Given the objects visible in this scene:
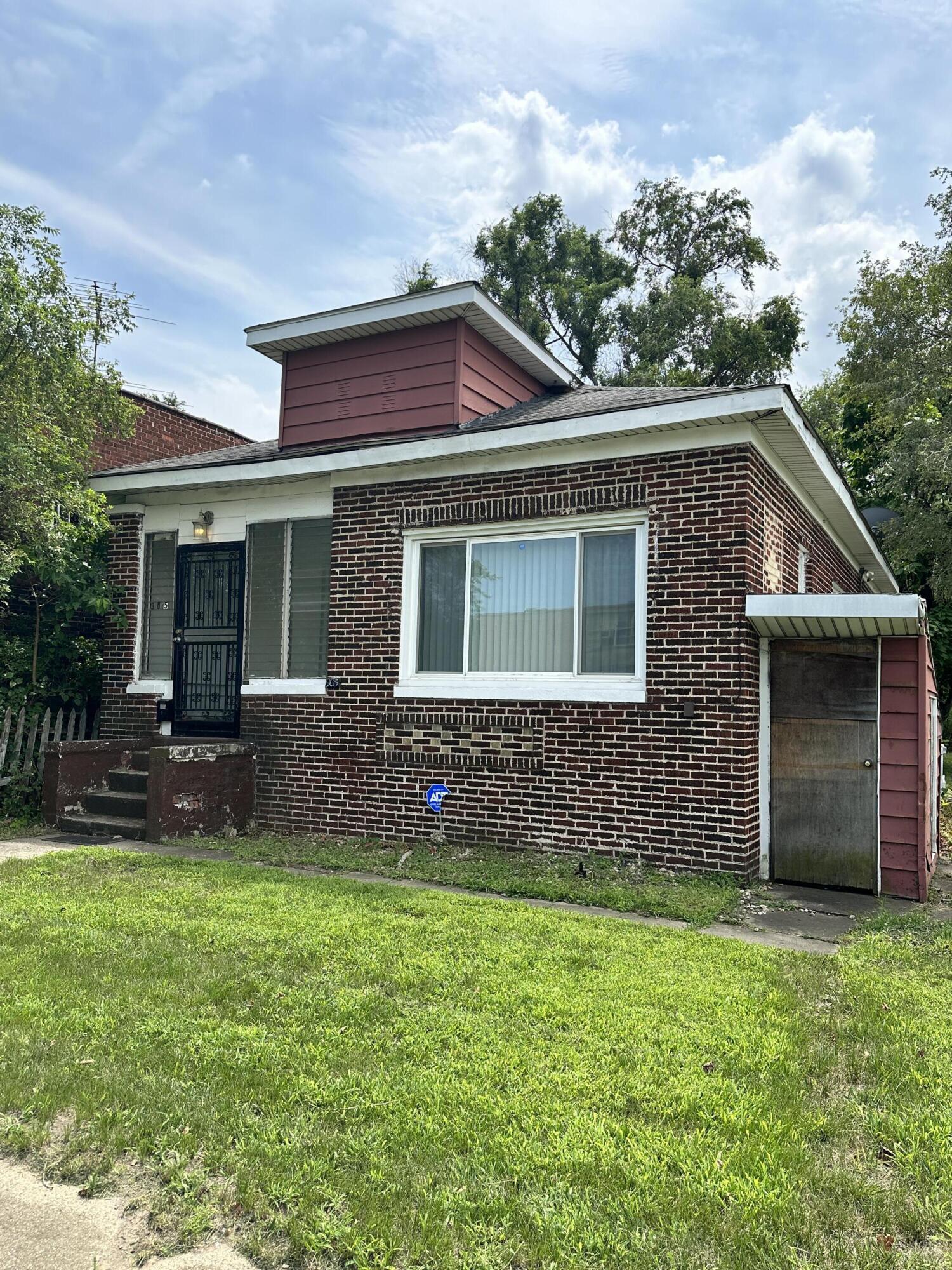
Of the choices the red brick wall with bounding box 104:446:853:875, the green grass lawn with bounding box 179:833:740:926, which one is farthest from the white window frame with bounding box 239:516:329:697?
the green grass lawn with bounding box 179:833:740:926

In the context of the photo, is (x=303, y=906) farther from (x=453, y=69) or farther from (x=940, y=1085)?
(x=453, y=69)

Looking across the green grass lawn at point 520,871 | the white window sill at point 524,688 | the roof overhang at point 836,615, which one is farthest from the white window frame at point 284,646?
the roof overhang at point 836,615

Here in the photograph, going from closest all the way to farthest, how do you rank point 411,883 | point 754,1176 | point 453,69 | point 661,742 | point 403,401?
1. point 754,1176
2. point 411,883
3. point 661,742
4. point 453,69
5. point 403,401

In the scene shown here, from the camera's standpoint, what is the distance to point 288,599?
29.6ft

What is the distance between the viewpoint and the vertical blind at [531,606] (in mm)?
7270

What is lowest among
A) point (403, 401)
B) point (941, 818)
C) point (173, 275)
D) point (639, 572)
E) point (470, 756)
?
point (941, 818)

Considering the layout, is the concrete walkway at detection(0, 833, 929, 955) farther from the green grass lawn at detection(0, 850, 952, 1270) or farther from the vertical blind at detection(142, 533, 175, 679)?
the vertical blind at detection(142, 533, 175, 679)

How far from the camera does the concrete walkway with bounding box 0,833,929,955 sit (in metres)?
5.17

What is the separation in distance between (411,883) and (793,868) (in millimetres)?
3000

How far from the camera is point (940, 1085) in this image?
3080 millimetres

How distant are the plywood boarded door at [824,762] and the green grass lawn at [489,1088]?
5.79 feet

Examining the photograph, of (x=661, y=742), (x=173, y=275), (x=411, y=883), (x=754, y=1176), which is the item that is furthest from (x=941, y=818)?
(x=173, y=275)

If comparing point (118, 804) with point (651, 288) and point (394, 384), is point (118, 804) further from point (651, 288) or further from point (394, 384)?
point (651, 288)

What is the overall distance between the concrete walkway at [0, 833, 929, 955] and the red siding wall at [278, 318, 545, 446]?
4.92 meters
